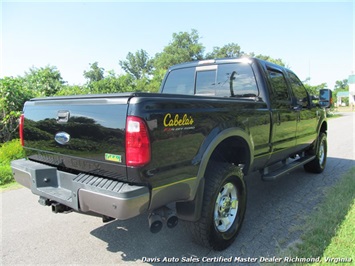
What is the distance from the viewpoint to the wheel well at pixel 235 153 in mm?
3104

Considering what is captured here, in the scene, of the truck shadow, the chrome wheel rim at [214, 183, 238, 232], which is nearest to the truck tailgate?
the truck shadow

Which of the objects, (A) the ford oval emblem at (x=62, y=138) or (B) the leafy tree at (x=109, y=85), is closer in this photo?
(A) the ford oval emblem at (x=62, y=138)

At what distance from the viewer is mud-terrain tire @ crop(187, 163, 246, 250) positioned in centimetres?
269

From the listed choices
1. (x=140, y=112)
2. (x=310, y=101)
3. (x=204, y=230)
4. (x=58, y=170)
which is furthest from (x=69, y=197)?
(x=310, y=101)

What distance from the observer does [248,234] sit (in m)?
3.25

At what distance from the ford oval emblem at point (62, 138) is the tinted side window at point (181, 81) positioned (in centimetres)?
225

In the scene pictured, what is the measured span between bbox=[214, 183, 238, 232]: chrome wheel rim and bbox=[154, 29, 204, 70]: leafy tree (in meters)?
46.5

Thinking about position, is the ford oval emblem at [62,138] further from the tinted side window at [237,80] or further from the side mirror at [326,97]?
the side mirror at [326,97]

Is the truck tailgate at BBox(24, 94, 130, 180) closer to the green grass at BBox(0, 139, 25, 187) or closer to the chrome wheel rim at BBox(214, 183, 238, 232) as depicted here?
the chrome wheel rim at BBox(214, 183, 238, 232)

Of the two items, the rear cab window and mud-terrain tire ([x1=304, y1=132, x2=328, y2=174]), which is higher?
the rear cab window

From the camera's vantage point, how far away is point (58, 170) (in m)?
2.71

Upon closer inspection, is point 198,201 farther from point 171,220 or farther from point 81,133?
point 81,133

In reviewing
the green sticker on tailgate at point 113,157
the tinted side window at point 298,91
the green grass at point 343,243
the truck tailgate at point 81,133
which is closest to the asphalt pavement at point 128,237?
the green grass at point 343,243

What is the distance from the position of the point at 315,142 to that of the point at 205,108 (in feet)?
13.1
